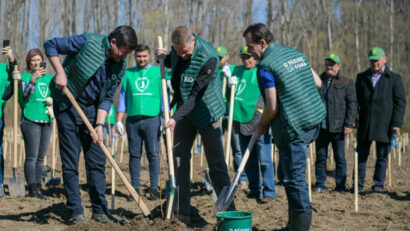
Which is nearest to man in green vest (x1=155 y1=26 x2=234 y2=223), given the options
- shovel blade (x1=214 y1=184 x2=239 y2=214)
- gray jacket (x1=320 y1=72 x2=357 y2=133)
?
shovel blade (x1=214 y1=184 x2=239 y2=214)

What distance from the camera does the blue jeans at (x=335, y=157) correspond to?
7266 millimetres

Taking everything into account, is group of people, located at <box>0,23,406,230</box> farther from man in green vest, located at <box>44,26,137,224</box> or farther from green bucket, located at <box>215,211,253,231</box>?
green bucket, located at <box>215,211,253,231</box>

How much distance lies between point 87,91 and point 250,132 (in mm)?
2502

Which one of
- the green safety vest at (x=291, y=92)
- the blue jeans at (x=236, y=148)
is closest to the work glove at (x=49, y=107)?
the blue jeans at (x=236, y=148)

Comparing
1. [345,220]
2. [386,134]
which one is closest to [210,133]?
[345,220]

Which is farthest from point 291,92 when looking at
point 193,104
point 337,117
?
point 337,117

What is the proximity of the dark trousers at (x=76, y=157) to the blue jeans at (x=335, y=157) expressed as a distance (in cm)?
A: 355

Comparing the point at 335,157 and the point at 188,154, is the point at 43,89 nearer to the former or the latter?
the point at 188,154

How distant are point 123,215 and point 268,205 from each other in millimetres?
1803

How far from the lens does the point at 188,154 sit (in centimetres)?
507

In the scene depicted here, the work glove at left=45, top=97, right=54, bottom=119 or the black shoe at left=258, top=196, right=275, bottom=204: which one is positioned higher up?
the work glove at left=45, top=97, right=54, bottom=119

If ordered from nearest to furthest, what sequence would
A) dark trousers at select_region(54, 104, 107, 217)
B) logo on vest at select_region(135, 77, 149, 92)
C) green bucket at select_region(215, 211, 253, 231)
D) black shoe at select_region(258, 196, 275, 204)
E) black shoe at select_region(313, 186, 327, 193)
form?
green bucket at select_region(215, 211, 253, 231), dark trousers at select_region(54, 104, 107, 217), black shoe at select_region(258, 196, 275, 204), logo on vest at select_region(135, 77, 149, 92), black shoe at select_region(313, 186, 327, 193)

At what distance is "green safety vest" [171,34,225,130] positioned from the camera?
4.68m

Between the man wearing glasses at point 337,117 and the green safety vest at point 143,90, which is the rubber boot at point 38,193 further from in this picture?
the man wearing glasses at point 337,117
